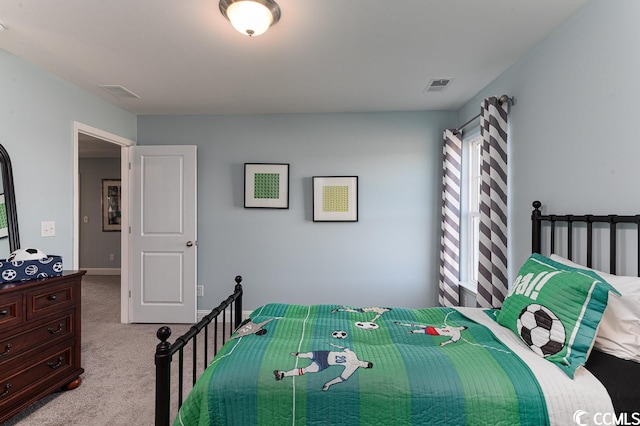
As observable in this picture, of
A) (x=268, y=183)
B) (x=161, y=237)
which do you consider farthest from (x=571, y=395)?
(x=161, y=237)

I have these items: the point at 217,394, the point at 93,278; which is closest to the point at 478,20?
the point at 217,394

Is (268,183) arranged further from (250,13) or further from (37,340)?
(37,340)

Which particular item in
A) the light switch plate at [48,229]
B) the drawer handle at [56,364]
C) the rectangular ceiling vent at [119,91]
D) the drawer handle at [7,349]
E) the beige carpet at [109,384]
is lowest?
the beige carpet at [109,384]

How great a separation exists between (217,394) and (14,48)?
2.75 meters

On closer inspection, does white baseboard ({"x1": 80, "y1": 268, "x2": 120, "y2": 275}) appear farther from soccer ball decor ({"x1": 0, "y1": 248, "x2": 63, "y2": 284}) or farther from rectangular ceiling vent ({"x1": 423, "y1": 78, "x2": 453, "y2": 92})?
rectangular ceiling vent ({"x1": 423, "y1": 78, "x2": 453, "y2": 92})

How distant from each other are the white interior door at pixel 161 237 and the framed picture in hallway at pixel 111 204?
342 centimetres

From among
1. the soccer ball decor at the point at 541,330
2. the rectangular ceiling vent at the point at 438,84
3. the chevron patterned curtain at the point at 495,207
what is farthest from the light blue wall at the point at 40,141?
the chevron patterned curtain at the point at 495,207

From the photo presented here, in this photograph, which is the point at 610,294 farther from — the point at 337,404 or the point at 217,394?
the point at 217,394

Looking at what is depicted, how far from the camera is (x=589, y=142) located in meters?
1.85

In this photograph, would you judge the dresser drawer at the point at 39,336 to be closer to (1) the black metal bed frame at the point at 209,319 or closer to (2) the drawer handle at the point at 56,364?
(2) the drawer handle at the point at 56,364

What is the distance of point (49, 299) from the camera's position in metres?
2.25

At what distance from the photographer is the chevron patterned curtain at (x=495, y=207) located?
260cm

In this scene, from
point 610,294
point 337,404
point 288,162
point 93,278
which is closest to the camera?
point 337,404

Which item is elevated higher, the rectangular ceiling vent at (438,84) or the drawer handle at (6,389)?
the rectangular ceiling vent at (438,84)
